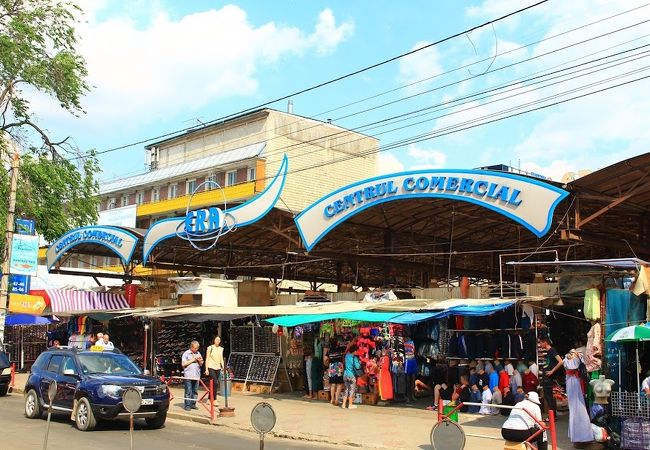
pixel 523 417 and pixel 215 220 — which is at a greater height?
pixel 215 220

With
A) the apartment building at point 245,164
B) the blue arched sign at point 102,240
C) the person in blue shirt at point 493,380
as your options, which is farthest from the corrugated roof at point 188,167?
the person in blue shirt at point 493,380

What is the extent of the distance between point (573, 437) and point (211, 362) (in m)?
9.70

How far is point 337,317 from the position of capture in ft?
59.2

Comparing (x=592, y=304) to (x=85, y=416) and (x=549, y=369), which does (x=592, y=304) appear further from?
(x=85, y=416)

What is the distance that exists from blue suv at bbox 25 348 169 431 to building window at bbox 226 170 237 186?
3389 cm

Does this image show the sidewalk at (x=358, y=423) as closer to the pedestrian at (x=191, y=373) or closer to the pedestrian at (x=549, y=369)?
the pedestrian at (x=191, y=373)

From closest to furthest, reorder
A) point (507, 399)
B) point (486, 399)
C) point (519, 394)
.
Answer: point (519, 394) → point (507, 399) → point (486, 399)

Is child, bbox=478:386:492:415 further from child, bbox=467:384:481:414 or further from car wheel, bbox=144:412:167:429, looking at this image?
car wheel, bbox=144:412:167:429

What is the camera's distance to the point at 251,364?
22125 millimetres

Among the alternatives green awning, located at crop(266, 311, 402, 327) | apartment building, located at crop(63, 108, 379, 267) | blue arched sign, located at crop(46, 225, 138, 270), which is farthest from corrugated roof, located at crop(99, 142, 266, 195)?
green awning, located at crop(266, 311, 402, 327)

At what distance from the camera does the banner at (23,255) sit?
2306cm

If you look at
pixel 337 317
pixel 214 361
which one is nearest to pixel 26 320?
pixel 214 361

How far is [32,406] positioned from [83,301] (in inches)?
542

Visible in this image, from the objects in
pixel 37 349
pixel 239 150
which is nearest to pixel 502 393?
pixel 37 349
